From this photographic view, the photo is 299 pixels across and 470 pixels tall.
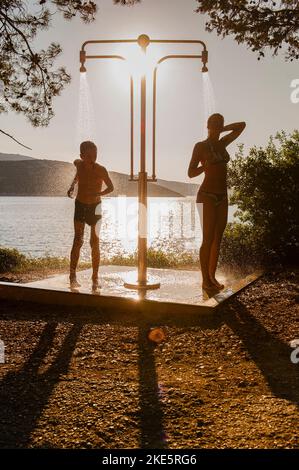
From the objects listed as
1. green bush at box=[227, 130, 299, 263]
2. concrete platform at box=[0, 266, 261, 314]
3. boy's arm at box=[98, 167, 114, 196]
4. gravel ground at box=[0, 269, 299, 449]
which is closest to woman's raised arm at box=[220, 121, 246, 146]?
boy's arm at box=[98, 167, 114, 196]

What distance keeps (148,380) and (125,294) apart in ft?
8.92

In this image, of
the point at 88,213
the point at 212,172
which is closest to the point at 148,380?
the point at 212,172

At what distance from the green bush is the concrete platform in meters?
2.63

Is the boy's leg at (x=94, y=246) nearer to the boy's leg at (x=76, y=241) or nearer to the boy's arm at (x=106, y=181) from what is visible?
the boy's leg at (x=76, y=241)

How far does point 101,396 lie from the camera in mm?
3980

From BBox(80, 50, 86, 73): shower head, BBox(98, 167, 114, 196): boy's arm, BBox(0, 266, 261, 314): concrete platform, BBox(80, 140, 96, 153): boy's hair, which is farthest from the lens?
BBox(80, 50, 86, 73): shower head

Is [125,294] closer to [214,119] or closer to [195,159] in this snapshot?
[195,159]

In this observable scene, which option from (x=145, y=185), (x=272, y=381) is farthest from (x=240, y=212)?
(x=272, y=381)

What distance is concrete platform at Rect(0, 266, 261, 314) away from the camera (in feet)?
21.3

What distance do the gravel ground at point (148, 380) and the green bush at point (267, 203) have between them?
4317 millimetres

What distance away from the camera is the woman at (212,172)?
23.1 feet

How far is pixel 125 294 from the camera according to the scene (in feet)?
23.0

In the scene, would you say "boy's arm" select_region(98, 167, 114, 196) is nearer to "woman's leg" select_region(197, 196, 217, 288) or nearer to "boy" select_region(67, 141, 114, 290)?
"boy" select_region(67, 141, 114, 290)
